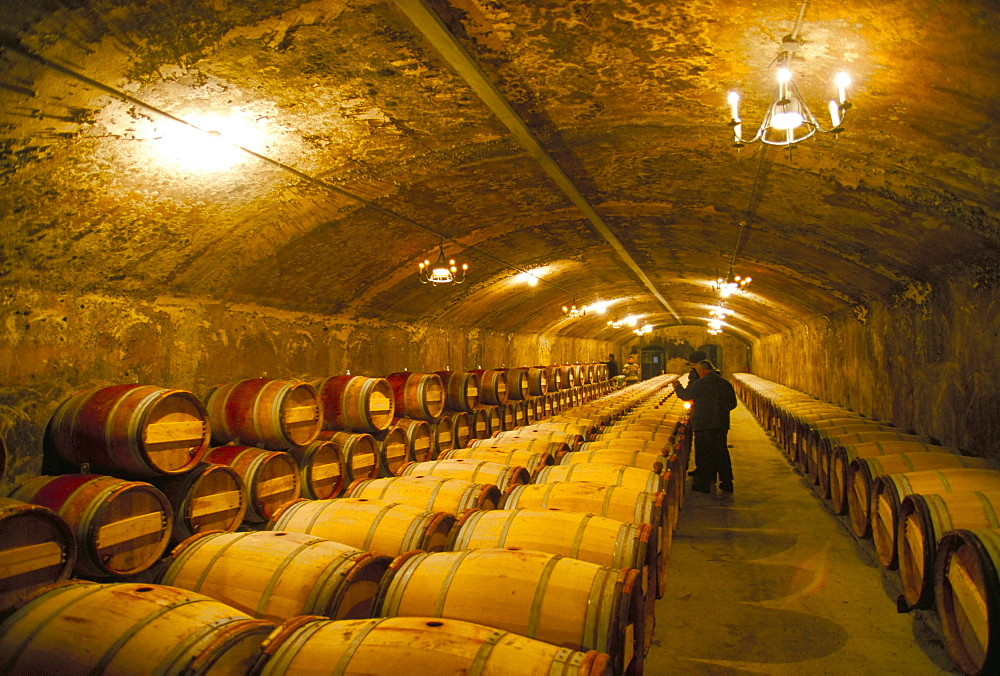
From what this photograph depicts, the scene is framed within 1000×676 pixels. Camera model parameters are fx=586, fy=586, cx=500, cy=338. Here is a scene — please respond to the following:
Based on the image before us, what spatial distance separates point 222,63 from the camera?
2803 millimetres

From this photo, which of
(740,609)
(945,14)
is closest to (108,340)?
(740,609)

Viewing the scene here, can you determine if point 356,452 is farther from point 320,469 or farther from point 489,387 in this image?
point 489,387

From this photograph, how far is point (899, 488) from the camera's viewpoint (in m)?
3.76

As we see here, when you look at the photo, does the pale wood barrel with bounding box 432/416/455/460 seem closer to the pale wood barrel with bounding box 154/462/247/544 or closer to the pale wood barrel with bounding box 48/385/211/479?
the pale wood barrel with bounding box 154/462/247/544

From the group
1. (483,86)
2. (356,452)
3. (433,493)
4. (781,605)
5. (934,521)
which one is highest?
(483,86)

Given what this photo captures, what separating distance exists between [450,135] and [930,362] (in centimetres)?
524

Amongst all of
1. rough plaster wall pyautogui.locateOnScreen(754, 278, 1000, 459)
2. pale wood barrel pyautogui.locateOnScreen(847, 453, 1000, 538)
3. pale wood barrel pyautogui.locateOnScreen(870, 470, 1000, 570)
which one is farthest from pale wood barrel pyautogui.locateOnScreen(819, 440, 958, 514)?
pale wood barrel pyautogui.locateOnScreen(870, 470, 1000, 570)

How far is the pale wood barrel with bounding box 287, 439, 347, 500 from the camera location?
5.17 m

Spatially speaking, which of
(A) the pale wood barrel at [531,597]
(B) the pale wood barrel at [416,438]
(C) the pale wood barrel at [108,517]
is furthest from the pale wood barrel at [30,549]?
(B) the pale wood barrel at [416,438]

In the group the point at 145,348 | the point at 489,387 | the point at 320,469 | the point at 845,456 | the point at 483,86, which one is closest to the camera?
the point at 483,86

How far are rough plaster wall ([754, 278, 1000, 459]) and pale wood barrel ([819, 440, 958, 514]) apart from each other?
1.58 feet

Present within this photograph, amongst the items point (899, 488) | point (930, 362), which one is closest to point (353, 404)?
point (899, 488)

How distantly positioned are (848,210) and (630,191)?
178cm

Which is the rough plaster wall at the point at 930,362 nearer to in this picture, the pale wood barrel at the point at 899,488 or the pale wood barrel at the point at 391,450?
the pale wood barrel at the point at 899,488
